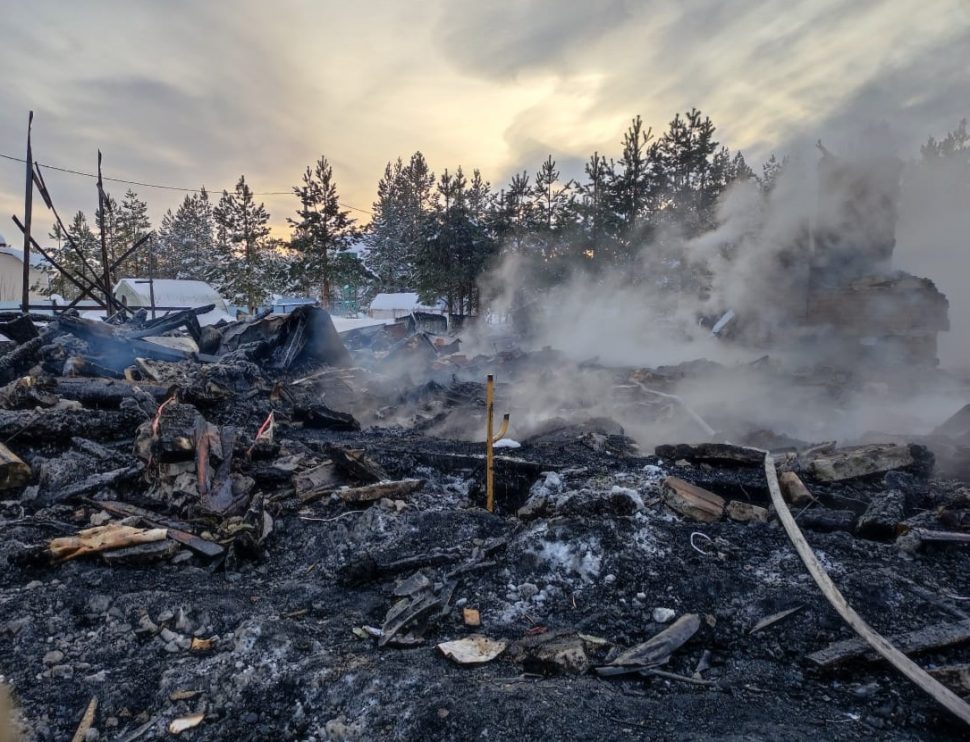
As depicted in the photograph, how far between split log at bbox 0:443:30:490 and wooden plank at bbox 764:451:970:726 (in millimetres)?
6927

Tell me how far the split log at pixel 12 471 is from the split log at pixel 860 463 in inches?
316

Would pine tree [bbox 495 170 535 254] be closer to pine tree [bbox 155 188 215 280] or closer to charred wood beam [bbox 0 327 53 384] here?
charred wood beam [bbox 0 327 53 384]

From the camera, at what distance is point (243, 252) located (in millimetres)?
39562

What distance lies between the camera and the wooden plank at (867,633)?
214 centimetres

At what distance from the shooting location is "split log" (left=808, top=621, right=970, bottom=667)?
2.59 metres

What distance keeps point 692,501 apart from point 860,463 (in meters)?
2.23

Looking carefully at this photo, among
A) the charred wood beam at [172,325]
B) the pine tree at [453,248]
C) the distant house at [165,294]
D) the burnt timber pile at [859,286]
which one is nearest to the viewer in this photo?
the burnt timber pile at [859,286]

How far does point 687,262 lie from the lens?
23047mm

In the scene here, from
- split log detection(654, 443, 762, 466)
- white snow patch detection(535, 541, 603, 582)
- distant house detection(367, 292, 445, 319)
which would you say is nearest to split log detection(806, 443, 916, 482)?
split log detection(654, 443, 762, 466)

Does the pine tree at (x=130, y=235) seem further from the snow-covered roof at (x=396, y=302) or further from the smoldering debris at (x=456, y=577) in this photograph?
the smoldering debris at (x=456, y=577)

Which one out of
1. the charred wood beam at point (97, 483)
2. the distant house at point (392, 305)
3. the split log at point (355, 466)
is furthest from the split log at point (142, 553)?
the distant house at point (392, 305)

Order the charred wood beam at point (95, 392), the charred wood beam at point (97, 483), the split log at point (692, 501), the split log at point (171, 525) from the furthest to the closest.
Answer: the charred wood beam at point (95, 392) → the charred wood beam at point (97, 483) → the split log at point (692, 501) → the split log at point (171, 525)

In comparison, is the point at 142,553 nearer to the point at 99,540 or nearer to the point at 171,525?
the point at 99,540

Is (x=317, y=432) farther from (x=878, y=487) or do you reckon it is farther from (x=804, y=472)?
(x=878, y=487)
